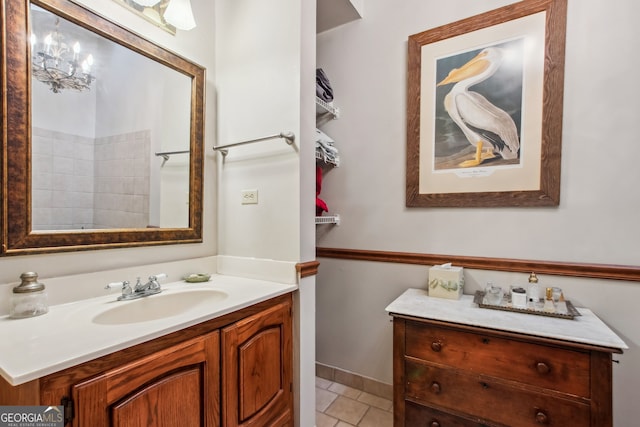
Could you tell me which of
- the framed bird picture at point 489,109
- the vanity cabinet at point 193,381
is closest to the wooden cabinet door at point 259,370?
the vanity cabinet at point 193,381

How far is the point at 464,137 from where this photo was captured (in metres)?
1.65

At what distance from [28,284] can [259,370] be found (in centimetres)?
87

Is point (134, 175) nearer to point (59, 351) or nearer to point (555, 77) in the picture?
point (59, 351)

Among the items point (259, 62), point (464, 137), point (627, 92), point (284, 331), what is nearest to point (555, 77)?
point (627, 92)

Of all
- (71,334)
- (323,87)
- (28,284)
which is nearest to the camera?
(71,334)

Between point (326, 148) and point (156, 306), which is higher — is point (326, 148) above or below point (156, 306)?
above

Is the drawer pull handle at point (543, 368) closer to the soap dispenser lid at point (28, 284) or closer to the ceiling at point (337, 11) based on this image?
the soap dispenser lid at point (28, 284)

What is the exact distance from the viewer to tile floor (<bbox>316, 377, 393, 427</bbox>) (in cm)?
167

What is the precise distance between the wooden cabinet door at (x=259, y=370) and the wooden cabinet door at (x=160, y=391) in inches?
2.0

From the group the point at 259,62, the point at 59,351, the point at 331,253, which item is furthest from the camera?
the point at 331,253

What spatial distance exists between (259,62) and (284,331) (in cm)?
137

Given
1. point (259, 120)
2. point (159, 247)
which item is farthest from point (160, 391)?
point (259, 120)

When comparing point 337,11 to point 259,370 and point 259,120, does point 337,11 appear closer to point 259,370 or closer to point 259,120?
point 259,120

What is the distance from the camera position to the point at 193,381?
0.98m
